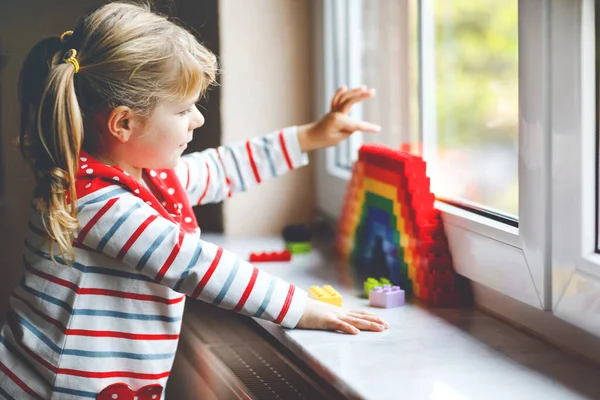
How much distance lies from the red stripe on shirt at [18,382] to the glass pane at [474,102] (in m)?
0.58

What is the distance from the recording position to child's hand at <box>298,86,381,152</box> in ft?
3.92

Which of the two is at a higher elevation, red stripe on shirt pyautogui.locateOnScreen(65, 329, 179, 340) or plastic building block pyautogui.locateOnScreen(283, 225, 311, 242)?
plastic building block pyautogui.locateOnScreen(283, 225, 311, 242)

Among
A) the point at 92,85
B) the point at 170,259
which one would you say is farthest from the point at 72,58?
the point at 170,259

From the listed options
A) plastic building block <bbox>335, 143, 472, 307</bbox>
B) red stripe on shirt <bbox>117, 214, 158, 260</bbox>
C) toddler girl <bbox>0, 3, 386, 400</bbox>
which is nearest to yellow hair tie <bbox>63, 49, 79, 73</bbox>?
toddler girl <bbox>0, 3, 386, 400</bbox>

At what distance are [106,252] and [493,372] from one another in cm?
47

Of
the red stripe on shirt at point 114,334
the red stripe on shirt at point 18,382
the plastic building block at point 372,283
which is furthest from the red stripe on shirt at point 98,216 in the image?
the plastic building block at point 372,283

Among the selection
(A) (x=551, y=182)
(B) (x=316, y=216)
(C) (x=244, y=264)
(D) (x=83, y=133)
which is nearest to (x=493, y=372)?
(A) (x=551, y=182)

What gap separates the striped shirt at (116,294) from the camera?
3.18ft

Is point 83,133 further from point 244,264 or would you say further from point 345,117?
point 345,117

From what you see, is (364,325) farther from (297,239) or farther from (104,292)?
(297,239)

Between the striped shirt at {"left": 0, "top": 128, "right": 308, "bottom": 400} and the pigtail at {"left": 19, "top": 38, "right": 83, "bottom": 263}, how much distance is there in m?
0.02

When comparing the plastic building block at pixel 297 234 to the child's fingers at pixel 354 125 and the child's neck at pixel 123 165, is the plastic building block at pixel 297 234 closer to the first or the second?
the child's fingers at pixel 354 125

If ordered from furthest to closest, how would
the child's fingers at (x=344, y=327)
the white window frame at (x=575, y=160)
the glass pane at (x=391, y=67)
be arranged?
the glass pane at (x=391, y=67) → the child's fingers at (x=344, y=327) → the white window frame at (x=575, y=160)

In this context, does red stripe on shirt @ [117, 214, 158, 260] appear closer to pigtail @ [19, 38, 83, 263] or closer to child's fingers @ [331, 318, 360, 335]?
pigtail @ [19, 38, 83, 263]
